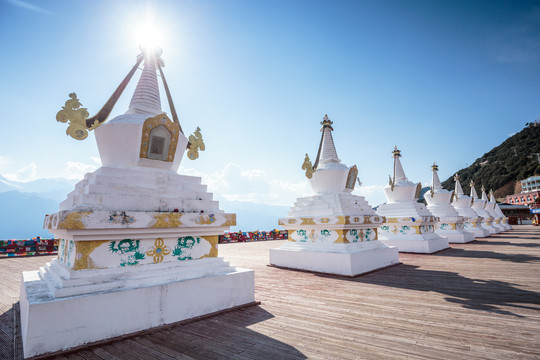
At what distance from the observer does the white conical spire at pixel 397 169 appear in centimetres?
1283

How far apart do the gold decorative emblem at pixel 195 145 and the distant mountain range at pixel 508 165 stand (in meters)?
87.7

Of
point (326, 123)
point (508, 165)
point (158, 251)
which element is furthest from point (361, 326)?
point (508, 165)

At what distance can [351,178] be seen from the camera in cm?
897

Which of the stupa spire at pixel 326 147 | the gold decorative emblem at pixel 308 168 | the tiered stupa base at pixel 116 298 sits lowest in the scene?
the tiered stupa base at pixel 116 298

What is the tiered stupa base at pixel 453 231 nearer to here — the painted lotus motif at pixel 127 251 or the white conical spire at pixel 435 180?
the white conical spire at pixel 435 180

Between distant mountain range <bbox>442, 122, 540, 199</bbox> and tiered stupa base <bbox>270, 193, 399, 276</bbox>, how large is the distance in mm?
82535

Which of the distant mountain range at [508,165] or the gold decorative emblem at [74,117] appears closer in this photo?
the gold decorative emblem at [74,117]

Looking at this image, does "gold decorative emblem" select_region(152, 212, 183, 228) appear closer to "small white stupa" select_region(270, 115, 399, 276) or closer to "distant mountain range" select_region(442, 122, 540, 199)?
"small white stupa" select_region(270, 115, 399, 276)

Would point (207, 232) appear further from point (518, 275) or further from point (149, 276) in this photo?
point (518, 275)

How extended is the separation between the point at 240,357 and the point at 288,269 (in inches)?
211

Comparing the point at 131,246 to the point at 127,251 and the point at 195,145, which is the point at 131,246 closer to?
the point at 127,251

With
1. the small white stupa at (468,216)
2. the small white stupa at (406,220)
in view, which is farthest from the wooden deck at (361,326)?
the small white stupa at (468,216)

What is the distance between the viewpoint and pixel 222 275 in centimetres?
432

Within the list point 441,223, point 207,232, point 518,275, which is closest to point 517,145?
point 441,223
